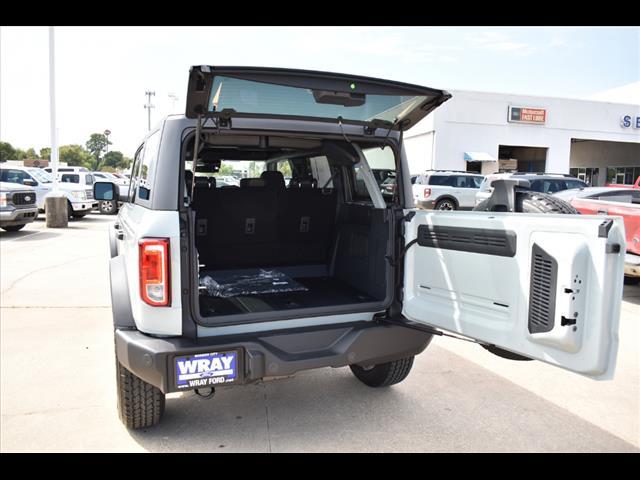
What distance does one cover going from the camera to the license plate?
7.99 feet

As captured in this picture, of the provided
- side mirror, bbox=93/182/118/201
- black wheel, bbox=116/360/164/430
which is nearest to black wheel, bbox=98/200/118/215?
side mirror, bbox=93/182/118/201

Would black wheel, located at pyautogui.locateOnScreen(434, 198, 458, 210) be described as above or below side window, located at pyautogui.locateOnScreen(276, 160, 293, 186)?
below

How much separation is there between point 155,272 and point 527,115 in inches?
1155

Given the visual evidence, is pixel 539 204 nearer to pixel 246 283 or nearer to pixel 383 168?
pixel 383 168

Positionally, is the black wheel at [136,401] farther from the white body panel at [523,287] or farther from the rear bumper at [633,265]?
the rear bumper at [633,265]

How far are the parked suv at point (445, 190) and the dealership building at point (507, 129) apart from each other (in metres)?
9.07

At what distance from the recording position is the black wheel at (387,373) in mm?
3488

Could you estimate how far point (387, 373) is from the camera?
353 centimetres

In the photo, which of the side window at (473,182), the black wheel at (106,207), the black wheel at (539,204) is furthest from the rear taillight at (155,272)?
the side window at (473,182)

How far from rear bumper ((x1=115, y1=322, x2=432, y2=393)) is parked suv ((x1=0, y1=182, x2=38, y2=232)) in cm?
1068

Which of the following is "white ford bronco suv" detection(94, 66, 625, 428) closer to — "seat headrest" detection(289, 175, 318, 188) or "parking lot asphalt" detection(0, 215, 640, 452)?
"parking lot asphalt" detection(0, 215, 640, 452)
